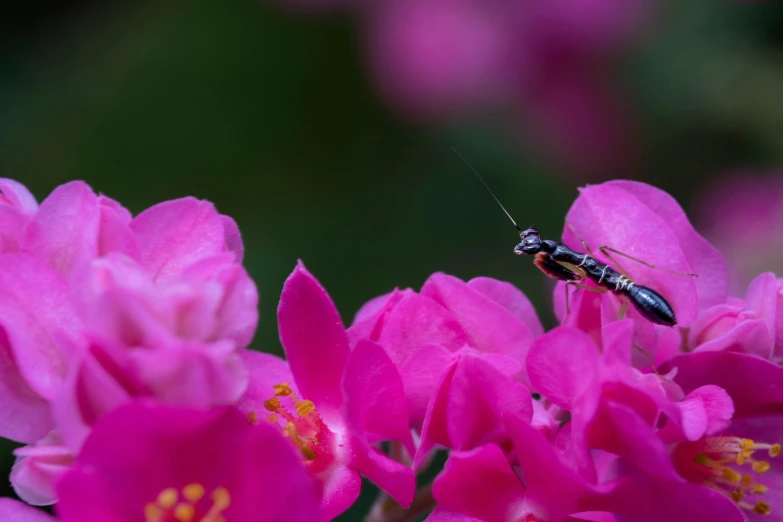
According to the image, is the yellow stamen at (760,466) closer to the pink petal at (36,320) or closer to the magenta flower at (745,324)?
the magenta flower at (745,324)

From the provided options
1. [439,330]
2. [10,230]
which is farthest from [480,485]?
[10,230]

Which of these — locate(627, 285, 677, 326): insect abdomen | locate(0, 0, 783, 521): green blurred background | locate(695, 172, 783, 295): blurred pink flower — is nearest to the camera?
locate(627, 285, 677, 326): insect abdomen

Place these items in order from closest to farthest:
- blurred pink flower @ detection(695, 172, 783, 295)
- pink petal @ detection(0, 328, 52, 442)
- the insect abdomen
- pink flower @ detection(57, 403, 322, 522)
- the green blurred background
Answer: pink flower @ detection(57, 403, 322, 522), pink petal @ detection(0, 328, 52, 442), the insect abdomen, blurred pink flower @ detection(695, 172, 783, 295), the green blurred background

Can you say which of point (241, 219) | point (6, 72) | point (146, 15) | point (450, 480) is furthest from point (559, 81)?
point (450, 480)

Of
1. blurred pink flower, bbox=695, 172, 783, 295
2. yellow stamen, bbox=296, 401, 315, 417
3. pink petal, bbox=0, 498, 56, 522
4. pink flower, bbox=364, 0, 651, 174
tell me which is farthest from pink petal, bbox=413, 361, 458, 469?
pink flower, bbox=364, 0, 651, 174

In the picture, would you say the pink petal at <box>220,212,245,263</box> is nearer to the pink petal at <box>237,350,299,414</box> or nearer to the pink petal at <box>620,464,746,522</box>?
the pink petal at <box>237,350,299,414</box>

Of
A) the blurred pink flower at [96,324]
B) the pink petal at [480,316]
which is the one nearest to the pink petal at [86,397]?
the blurred pink flower at [96,324]
